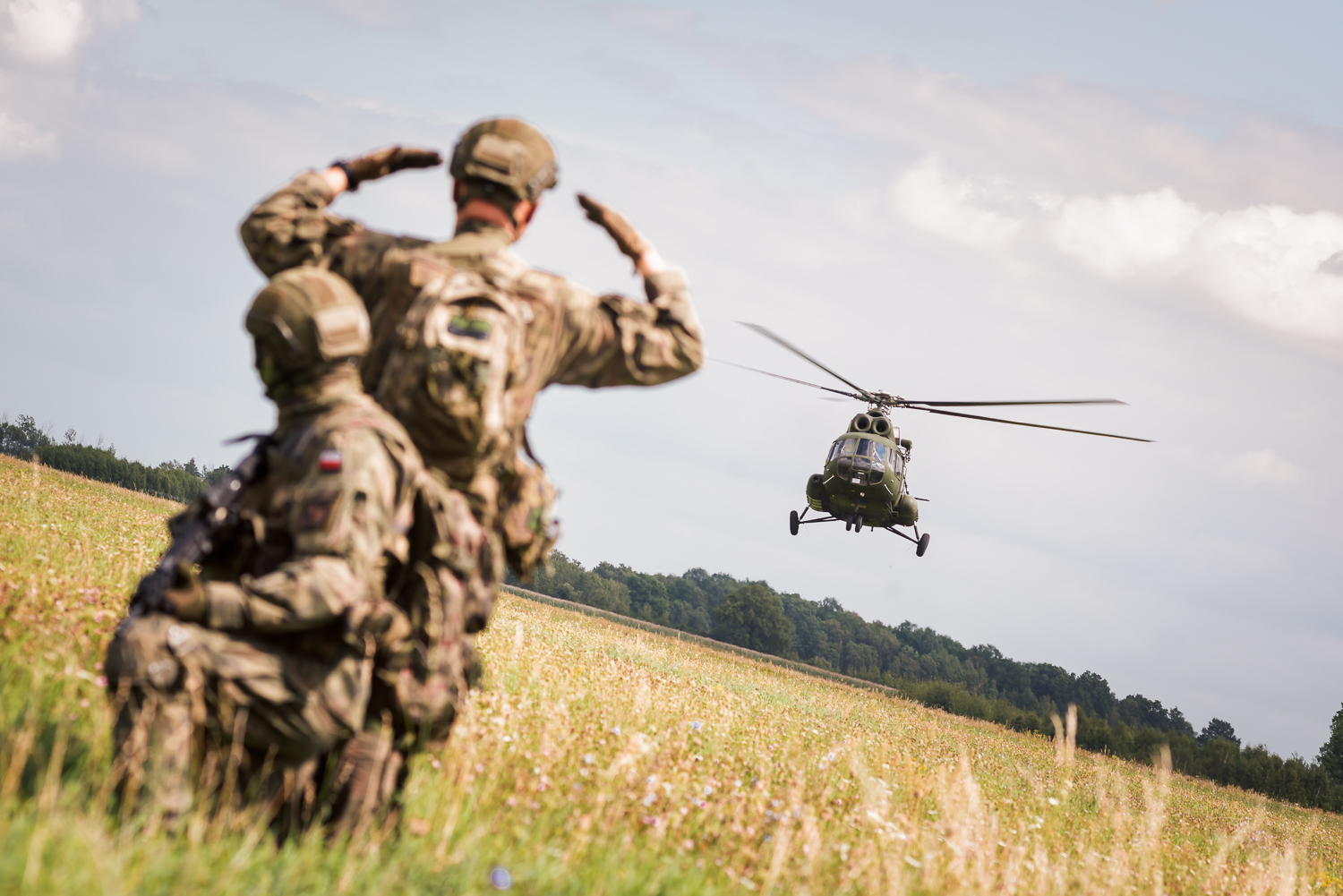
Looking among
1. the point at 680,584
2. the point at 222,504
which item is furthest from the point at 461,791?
the point at 680,584

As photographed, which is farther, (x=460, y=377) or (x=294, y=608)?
(x=460, y=377)

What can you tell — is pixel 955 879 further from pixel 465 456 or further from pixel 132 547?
pixel 132 547

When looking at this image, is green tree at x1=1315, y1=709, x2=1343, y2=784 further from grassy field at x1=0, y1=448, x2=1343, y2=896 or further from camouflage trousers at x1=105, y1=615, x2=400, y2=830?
camouflage trousers at x1=105, y1=615, x2=400, y2=830

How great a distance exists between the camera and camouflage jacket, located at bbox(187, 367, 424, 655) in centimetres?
291

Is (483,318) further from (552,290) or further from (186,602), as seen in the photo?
(186,602)

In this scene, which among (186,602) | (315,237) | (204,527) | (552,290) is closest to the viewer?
(186,602)

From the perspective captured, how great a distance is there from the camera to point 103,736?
153 inches

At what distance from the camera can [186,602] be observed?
111 inches

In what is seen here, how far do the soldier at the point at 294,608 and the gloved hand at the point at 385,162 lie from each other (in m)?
1.14

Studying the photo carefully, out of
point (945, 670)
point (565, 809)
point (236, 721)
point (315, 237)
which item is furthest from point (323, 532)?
point (945, 670)

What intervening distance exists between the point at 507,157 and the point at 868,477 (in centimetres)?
2424

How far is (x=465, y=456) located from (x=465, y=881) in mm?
1623

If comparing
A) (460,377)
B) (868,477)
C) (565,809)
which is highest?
(868,477)

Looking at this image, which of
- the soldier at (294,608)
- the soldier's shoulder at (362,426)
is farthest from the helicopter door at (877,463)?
the soldier's shoulder at (362,426)
